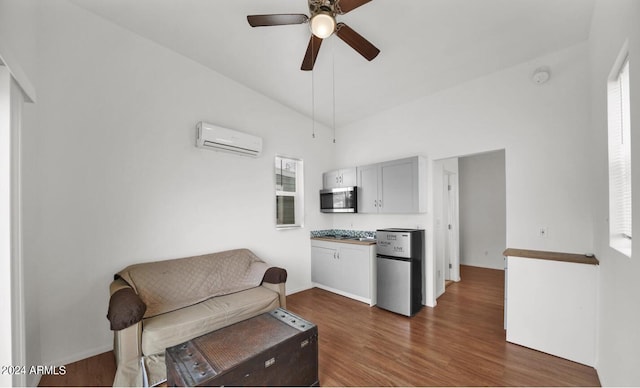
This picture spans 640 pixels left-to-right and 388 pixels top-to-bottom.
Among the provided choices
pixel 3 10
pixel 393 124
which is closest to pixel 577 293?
pixel 393 124

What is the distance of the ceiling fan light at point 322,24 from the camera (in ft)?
4.97

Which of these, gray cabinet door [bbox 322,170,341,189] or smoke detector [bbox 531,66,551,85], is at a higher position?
smoke detector [bbox 531,66,551,85]

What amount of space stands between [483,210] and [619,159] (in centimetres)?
400

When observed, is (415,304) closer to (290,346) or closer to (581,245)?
(581,245)

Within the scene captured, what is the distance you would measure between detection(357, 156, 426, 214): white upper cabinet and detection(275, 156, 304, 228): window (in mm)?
1019

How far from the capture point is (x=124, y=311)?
1.76 metres

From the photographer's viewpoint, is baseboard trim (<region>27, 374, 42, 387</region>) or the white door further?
the white door

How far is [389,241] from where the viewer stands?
10.7ft

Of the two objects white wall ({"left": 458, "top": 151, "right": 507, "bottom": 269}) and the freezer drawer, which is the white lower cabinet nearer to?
the freezer drawer

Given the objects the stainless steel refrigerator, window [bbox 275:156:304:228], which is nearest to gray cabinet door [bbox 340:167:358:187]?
window [bbox 275:156:304:228]

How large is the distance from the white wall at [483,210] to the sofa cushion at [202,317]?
15.6 feet

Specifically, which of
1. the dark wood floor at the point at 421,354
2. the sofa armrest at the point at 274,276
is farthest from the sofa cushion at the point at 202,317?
the dark wood floor at the point at 421,354

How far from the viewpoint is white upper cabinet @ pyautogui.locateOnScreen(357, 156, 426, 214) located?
3.27 meters

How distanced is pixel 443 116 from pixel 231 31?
271 cm
